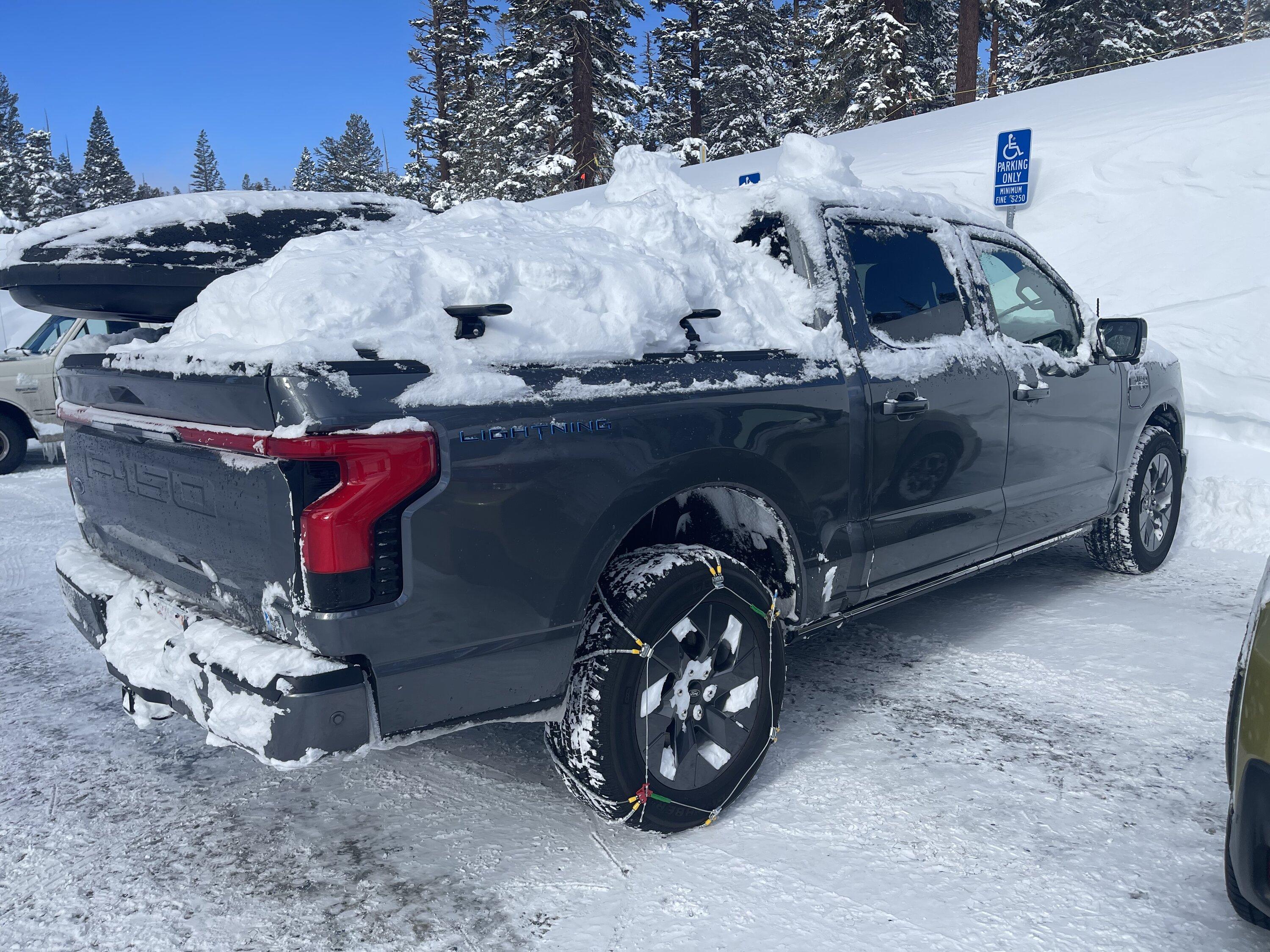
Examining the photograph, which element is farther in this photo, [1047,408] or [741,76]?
[741,76]

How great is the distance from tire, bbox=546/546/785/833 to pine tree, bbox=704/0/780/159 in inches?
1433

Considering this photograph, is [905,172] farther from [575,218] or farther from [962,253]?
[575,218]

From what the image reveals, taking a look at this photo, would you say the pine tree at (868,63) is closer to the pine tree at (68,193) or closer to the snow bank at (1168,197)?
the snow bank at (1168,197)

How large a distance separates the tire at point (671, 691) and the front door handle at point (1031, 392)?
5.64ft

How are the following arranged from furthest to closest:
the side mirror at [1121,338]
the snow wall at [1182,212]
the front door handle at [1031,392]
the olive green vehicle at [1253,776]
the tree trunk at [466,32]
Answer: the tree trunk at [466,32] < the snow wall at [1182,212] < the side mirror at [1121,338] < the front door handle at [1031,392] < the olive green vehicle at [1253,776]

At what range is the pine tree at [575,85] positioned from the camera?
27.2 metres

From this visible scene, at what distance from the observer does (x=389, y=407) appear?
6.67ft

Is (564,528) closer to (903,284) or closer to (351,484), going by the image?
(351,484)

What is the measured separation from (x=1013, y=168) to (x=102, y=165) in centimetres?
8884

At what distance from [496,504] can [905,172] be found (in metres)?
13.1

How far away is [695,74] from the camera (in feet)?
126

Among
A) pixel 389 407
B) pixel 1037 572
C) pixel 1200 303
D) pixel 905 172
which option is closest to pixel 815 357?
pixel 389 407

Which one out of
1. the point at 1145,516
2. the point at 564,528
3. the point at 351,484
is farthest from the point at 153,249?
the point at 1145,516

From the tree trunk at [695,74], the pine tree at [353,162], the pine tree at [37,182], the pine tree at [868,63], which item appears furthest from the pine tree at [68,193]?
the pine tree at [868,63]
